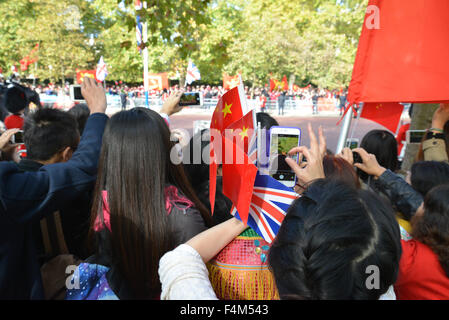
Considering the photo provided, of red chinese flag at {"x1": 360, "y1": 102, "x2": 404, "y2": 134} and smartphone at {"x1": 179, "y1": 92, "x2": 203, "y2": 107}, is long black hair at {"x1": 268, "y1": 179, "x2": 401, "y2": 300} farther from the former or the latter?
red chinese flag at {"x1": 360, "y1": 102, "x2": 404, "y2": 134}

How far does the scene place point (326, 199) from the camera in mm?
908

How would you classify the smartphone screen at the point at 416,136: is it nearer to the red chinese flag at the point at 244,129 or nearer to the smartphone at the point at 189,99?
the smartphone at the point at 189,99

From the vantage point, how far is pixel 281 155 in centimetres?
147

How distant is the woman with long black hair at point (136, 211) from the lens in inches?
53.4

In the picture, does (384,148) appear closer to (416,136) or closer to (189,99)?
(416,136)

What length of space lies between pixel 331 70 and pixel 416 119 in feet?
77.4

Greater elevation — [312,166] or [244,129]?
[244,129]

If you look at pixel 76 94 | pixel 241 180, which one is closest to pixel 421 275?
pixel 241 180

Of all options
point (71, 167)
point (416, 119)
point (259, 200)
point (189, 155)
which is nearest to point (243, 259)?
point (259, 200)

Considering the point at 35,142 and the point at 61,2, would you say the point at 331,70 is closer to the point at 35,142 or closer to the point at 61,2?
the point at 61,2

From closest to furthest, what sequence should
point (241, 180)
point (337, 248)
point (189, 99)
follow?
point (337, 248) → point (241, 180) → point (189, 99)

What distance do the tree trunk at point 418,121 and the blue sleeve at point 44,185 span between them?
342 cm

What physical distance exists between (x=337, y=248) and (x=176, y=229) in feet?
2.35

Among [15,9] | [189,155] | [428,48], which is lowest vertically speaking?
[189,155]
